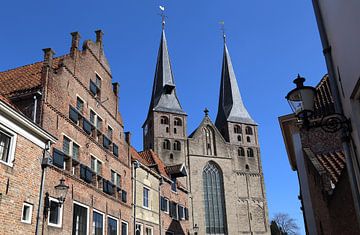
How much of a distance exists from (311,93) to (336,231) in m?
6.77

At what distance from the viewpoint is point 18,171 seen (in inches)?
510

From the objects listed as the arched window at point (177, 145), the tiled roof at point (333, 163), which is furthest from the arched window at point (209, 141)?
the tiled roof at point (333, 163)

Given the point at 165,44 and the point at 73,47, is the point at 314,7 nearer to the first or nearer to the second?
the point at 73,47

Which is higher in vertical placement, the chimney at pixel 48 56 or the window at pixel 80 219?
the chimney at pixel 48 56

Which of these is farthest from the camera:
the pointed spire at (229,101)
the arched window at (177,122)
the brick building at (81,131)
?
the pointed spire at (229,101)

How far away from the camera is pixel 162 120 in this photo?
56.0m

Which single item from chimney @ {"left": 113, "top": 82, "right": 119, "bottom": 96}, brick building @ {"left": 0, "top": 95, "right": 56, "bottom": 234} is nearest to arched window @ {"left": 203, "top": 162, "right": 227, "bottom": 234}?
chimney @ {"left": 113, "top": 82, "right": 119, "bottom": 96}

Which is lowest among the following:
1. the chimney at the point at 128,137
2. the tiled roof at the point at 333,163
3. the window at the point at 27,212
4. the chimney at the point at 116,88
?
the window at the point at 27,212

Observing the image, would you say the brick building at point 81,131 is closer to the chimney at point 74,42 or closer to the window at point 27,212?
the chimney at point 74,42

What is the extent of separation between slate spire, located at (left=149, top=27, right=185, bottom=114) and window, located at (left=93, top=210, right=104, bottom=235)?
→ 38137mm

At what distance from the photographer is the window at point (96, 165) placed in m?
18.8

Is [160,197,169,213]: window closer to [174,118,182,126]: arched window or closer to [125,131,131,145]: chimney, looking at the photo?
[125,131,131,145]: chimney

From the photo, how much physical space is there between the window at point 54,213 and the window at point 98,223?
9.92 ft

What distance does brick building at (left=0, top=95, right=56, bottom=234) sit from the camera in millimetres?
12180
